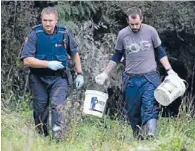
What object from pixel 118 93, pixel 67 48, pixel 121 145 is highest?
pixel 67 48

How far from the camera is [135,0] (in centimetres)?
1198

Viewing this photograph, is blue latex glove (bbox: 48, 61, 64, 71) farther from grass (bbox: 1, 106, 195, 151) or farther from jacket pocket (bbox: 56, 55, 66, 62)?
grass (bbox: 1, 106, 195, 151)

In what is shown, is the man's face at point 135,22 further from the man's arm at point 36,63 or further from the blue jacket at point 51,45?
the man's arm at point 36,63

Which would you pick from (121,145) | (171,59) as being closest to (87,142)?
(121,145)

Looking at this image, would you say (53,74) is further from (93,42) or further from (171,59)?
(171,59)

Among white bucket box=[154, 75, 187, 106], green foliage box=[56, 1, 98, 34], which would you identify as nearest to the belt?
white bucket box=[154, 75, 187, 106]

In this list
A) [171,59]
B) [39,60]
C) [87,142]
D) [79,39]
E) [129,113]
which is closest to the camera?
[87,142]

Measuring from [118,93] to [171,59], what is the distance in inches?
53.0

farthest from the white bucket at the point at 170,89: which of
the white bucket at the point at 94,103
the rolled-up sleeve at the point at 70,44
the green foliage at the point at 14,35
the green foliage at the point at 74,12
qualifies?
the green foliage at the point at 14,35

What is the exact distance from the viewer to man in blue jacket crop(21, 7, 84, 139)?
27.2 ft

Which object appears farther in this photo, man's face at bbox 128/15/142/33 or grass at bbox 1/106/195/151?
man's face at bbox 128/15/142/33

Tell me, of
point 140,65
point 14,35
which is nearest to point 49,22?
point 140,65

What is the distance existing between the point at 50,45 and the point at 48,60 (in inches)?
8.2

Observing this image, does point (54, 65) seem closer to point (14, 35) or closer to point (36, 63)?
point (36, 63)
